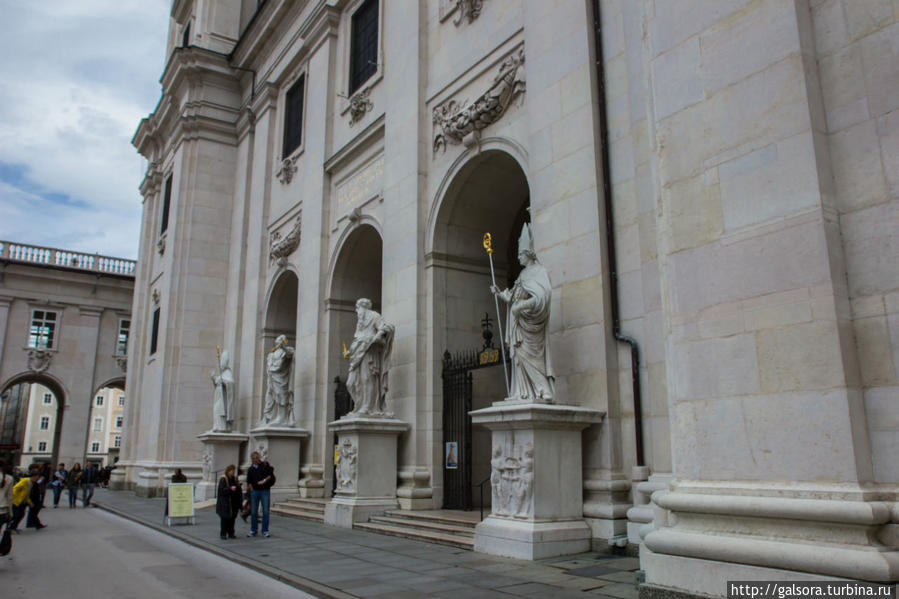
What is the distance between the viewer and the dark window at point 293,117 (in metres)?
22.6

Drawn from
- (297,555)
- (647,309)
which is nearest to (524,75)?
(647,309)

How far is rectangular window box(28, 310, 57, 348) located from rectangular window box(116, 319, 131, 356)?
11.0 feet

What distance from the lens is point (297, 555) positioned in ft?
33.1

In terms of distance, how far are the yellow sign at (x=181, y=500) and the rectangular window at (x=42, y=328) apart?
28.6 meters

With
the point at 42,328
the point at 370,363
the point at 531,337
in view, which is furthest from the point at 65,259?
the point at 531,337

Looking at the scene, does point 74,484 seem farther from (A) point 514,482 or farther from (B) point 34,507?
(A) point 514,482

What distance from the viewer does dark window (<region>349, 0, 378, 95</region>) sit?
1869 centimetres

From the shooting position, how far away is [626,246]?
32.9 ft

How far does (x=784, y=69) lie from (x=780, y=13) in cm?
52

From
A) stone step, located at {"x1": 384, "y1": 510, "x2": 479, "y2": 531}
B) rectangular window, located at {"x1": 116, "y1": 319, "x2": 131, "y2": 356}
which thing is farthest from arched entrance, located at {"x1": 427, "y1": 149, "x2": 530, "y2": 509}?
rectangular window, located at {"x1": 116, "y1": 319, "x2": 131, "y2": 356}

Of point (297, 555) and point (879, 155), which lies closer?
point (879, 155)

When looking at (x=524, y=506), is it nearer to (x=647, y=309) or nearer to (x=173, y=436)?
(x=647, y=309)

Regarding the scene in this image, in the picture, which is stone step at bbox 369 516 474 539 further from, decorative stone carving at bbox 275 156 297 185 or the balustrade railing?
the balustrade railing

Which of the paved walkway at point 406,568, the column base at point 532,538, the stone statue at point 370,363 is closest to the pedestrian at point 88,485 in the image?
the paved walkway at point 406,568
